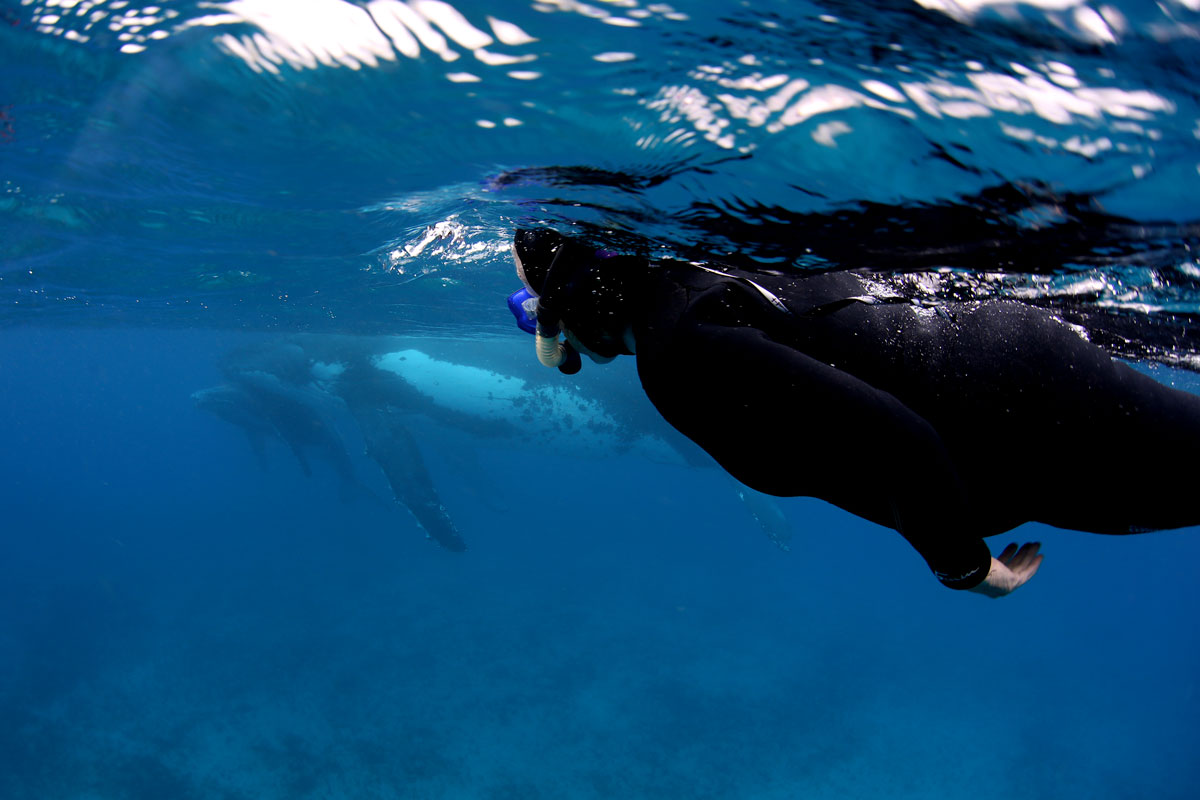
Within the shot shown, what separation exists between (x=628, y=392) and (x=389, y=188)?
47.9 ft

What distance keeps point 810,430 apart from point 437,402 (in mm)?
19369

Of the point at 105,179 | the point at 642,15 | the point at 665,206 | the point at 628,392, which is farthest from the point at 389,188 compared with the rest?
the point at 628,392

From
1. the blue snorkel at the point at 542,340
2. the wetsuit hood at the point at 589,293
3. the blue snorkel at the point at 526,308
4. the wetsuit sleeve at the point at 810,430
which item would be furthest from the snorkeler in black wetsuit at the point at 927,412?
the blue snorkel at the point at 526,308

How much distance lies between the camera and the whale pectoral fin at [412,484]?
1880 cm

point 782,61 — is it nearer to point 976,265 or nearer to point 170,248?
point 976,265

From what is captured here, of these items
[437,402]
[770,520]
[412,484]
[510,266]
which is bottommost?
[770,520]

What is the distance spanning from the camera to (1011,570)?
229cm

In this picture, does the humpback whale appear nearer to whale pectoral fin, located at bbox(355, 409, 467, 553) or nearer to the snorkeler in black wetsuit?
whale pectoral fin, located at bbox(355, 409, 467, 553)

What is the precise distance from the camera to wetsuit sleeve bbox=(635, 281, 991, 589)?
1701mm

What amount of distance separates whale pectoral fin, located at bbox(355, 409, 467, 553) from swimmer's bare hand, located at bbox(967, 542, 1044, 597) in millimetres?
17676

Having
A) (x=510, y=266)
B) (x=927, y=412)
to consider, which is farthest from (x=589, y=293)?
(x=510, y=266)

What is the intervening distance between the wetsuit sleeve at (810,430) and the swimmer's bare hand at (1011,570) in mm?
140

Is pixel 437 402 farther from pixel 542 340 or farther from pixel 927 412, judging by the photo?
pixel 927 412

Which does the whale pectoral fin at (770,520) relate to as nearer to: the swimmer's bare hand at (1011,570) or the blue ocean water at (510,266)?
the blue ocean water at (510,266)
